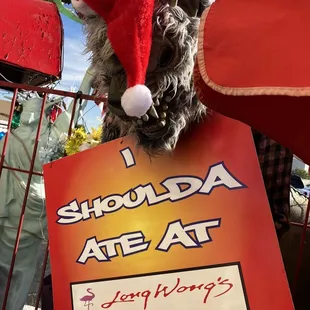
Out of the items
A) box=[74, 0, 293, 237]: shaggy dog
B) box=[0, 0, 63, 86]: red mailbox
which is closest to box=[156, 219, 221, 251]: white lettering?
box=[74, 0, 293, 237]: shaggy dog

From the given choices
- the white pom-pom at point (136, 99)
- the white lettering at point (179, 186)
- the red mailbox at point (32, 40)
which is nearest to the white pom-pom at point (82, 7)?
the white pom-pom at point (136, 99)

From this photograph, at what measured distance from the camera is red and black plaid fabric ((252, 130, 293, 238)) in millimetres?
647

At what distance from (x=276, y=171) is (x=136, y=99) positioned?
0.26 metres

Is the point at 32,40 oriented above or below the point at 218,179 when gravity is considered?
above

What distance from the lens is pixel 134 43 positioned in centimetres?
52

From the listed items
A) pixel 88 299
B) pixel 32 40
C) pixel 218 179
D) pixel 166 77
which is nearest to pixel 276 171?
pixel 218 179

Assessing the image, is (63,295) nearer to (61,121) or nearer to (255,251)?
(255,251)

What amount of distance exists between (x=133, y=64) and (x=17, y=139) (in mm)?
1451

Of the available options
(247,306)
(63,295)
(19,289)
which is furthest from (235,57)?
(19,289)

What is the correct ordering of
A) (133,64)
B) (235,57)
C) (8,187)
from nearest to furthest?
(235,57), (133,64), (8,187)

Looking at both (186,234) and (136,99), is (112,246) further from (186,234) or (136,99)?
(136,99)

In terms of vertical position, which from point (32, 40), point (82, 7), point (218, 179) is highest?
point (32, 40)

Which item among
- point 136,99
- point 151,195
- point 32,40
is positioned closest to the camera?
point 136,99

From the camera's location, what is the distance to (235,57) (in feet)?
1.30
